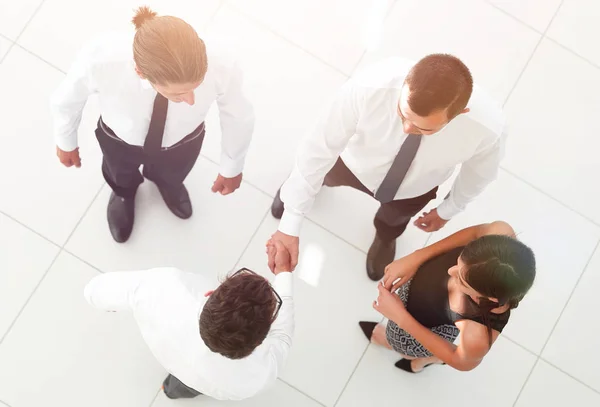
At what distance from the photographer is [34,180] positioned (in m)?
2.69

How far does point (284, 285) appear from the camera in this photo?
1.96 metres

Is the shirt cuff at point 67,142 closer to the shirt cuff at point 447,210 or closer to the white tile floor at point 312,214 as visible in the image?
the white tile floor at point 312,214

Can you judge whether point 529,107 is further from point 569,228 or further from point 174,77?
point 174,77

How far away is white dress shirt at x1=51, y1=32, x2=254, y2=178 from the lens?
1746 mm

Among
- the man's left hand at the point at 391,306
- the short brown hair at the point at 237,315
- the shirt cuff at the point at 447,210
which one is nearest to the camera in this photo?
the short brown hair at the point at 237,315

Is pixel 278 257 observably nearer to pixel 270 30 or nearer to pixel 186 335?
pixel 186 335

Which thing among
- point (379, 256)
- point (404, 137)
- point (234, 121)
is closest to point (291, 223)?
point (234, 121)

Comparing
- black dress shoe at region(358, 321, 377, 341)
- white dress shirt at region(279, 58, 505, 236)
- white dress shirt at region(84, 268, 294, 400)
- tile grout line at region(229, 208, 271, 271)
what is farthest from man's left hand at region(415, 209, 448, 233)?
white dress shirt at region(84, 268, 294, 400)

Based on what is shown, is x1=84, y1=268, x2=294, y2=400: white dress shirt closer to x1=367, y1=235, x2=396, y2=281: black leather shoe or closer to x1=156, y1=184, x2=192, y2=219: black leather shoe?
x1=156, y1=184, x2=192, y2=219: black leather shoe

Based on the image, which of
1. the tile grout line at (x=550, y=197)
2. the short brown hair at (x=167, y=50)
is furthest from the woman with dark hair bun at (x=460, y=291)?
the tile grout line at (x=550, y=197)

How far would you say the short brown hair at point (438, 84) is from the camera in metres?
1.54

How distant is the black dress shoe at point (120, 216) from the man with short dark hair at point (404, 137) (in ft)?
2.64

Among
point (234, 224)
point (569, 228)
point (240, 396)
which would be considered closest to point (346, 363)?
point (234, 224)

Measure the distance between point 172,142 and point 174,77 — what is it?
1.57 feet
